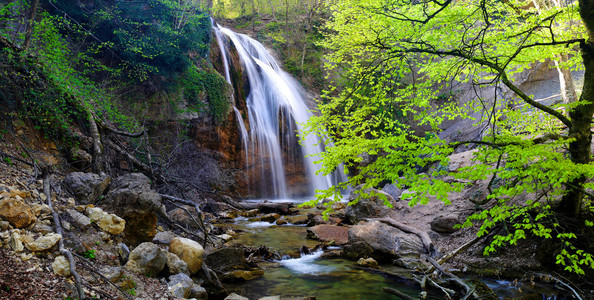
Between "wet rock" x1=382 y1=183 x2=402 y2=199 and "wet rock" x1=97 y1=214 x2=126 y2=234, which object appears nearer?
"wet rock" x1=97 y1=214 x2=126 y2=234

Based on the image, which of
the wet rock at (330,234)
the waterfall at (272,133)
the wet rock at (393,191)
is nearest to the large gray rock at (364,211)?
the wet rock at (330,234)

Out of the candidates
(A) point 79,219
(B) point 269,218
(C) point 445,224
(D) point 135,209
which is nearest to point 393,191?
(C) point 445,224

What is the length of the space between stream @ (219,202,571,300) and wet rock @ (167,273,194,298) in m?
1.08

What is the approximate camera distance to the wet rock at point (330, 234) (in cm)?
842

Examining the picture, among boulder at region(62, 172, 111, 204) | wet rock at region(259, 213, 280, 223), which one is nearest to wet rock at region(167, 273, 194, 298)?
boulder at region(62, 172, 111, 204)

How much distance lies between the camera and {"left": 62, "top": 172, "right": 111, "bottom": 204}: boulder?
15.1ft

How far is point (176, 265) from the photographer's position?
430 centimetres

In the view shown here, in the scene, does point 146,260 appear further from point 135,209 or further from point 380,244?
point 380,244

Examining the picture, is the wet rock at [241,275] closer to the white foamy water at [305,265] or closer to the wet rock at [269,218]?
the white foamy water at [305,265]

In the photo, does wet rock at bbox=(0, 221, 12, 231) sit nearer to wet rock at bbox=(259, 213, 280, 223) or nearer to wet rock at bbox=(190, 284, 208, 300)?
wet rock at bbox=(190, 284, 208, 300)

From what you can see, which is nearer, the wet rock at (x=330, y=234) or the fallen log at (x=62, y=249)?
the fallen log at (x=62, y=249)

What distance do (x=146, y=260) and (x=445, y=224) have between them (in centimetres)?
701

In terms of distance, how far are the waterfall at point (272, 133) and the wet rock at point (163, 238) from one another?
1126 centimetres

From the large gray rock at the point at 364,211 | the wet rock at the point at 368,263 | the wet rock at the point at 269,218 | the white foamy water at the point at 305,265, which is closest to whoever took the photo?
the white foamy water at the point at 305,265
